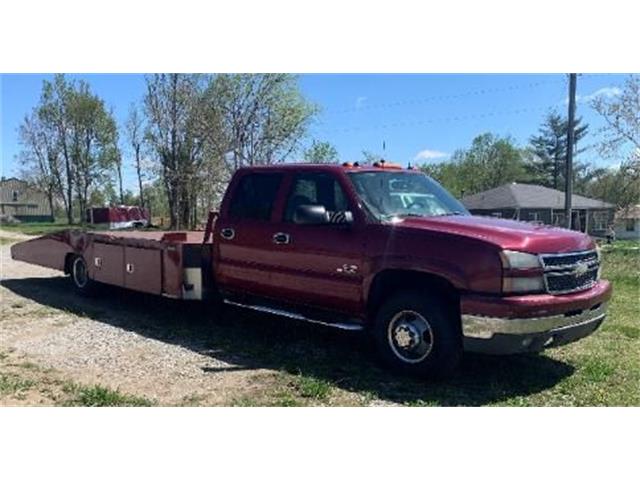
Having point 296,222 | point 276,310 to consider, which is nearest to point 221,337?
point 276,310

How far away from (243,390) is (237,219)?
2.16 m

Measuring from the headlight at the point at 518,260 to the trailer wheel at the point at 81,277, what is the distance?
21.3 feet

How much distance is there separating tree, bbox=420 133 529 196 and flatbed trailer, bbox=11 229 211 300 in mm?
58500

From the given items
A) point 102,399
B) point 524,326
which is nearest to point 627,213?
point 524,326

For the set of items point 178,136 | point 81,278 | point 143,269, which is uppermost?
point 178,136

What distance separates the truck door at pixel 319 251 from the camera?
553 centimetres

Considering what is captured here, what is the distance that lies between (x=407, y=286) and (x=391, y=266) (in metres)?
0.23

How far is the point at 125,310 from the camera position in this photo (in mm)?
8266

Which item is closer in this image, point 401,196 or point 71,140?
point 401,196

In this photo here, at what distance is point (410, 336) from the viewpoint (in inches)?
203

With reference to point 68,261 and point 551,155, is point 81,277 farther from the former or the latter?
point 551,155

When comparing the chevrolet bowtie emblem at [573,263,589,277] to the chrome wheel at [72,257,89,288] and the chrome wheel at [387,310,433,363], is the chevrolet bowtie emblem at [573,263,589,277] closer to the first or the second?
the chrome wheel at [387,310,433,363]

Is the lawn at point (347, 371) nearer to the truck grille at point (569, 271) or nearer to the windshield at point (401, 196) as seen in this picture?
the truck grille at point (569, 271)

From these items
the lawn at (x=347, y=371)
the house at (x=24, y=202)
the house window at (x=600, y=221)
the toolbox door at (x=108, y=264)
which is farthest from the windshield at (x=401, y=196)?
the house window at (x=600, y=221)
